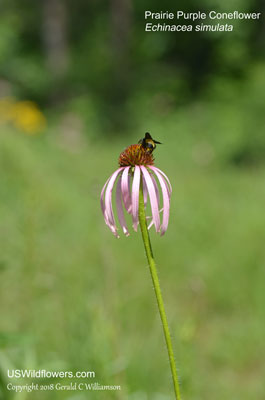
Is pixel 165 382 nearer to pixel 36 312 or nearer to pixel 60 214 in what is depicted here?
pixel 36 312

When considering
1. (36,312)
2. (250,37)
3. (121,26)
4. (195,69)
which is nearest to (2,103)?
(121,26)

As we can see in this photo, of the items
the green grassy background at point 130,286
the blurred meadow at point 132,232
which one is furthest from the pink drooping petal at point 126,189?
the blurred meadow at point 132,232

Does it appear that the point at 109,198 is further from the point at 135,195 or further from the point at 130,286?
the point at 130,286

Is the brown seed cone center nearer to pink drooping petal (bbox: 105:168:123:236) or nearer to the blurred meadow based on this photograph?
pink drooping petal (bbox: 105:168:123:236)

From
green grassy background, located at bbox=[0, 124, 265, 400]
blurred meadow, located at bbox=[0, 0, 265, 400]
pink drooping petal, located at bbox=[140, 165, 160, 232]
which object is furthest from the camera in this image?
blurred meadow, located at bbox=[0, 0, 265, 400]

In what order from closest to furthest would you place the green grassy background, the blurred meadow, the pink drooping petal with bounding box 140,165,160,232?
the pink drooping petal with bounding box 140,165,160,232, the green grassy background, the blurred meadow

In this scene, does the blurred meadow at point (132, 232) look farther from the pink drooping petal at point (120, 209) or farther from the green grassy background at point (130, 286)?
the pink drooping petal at point (120, 209)

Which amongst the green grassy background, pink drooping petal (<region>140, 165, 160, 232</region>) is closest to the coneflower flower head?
pink drooping petal (<region>140, 165, 160, 232</region>)

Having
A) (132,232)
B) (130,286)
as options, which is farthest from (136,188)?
(132,232)
